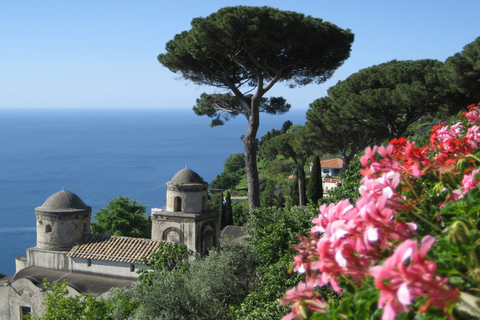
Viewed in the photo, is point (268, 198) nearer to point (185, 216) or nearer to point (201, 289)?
point (185, 216)

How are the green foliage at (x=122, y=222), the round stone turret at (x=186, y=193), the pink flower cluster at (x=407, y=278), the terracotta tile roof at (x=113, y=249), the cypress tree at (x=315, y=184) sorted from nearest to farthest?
the pink flower cluster at (x=407, y=278) < the terracotta tile roof at (x=113, y=249) < the round stone turret at (x=186, y=193) < the green foliage at (x=122, y=222) < the cypress tree at (x=315, y=184)

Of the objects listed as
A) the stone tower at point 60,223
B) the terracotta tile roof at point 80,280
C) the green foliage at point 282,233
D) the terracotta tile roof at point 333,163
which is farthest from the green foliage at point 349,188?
the terracotta tile roof at point 333,163

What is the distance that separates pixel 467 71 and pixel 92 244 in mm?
15608

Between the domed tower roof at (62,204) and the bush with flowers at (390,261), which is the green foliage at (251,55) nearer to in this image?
the domed tower roof at (62,204)

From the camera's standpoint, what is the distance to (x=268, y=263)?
11055 millimetres

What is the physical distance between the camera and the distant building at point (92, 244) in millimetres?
16906

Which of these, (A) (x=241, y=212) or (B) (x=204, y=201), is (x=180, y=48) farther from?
(A) (x=241, y=212)

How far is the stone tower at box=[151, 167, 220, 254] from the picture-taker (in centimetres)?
1775

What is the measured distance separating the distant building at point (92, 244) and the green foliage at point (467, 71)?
411 inches

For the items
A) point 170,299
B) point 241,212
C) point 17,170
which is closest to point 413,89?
point 170,299

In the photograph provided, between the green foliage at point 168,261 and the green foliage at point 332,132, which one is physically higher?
the green foliage at point 332,132

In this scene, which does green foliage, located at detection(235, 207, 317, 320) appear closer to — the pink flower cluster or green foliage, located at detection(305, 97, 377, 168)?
the pink flower cluster

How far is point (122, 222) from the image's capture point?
31719 mm

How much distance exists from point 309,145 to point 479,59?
39.2 ft
